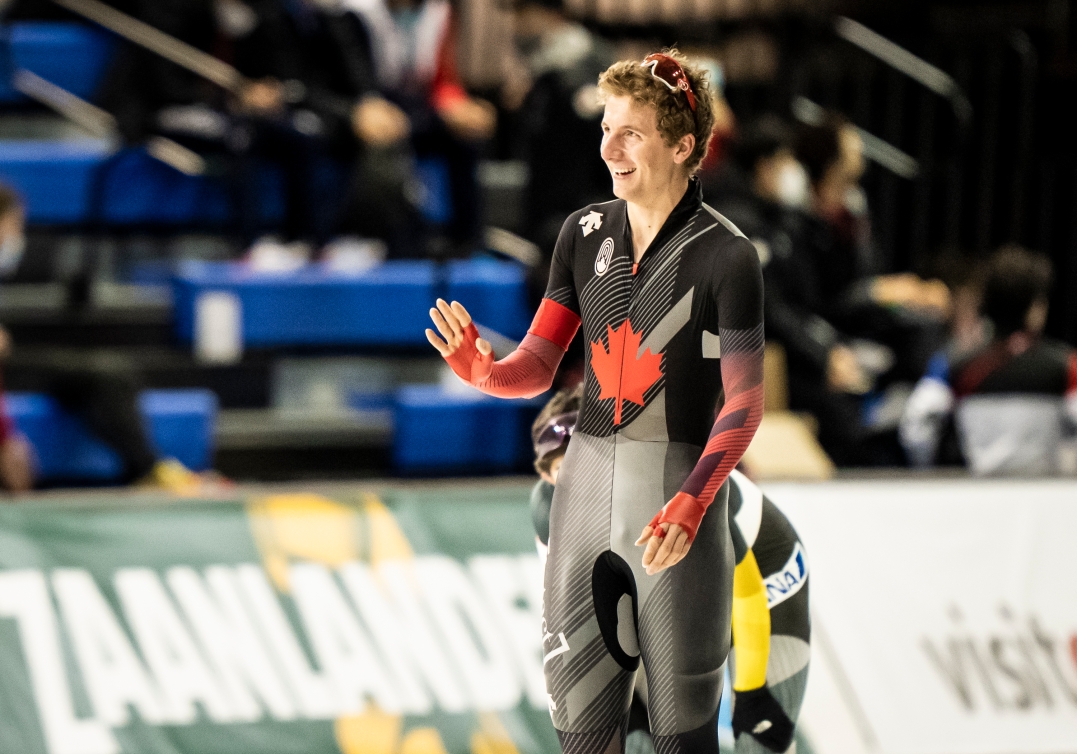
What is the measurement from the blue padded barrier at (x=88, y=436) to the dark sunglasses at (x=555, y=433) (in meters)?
3.88

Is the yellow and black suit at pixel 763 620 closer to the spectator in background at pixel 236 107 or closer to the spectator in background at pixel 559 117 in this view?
the spectator in background at pixel 559 117

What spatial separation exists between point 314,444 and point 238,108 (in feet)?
6.43

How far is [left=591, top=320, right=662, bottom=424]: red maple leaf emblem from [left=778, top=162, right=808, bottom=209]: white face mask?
189 inches

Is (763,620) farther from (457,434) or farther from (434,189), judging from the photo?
(434,189)

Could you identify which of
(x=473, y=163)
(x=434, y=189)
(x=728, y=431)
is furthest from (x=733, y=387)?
(x=434, y=189)

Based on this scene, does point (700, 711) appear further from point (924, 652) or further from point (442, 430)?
point (442, 430)

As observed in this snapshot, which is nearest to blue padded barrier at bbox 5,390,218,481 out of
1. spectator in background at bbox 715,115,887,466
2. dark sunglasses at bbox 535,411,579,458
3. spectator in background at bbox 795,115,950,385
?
spectator in background at bbox 715,115,887,466

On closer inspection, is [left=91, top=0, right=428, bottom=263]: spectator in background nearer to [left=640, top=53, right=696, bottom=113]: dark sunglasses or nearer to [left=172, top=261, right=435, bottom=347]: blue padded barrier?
[left=172, top=261, right=435, bottom=347]: blue padded barrier

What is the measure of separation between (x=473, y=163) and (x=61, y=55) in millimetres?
2675

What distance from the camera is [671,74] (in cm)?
244

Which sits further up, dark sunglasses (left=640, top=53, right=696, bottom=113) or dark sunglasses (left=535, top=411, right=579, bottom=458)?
dark sunglasses (left=640, top=53, right=696, bottom=113)

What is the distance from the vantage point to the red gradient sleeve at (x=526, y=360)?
2549mm

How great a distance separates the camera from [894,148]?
977cm

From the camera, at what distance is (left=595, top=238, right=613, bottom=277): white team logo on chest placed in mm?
2551
